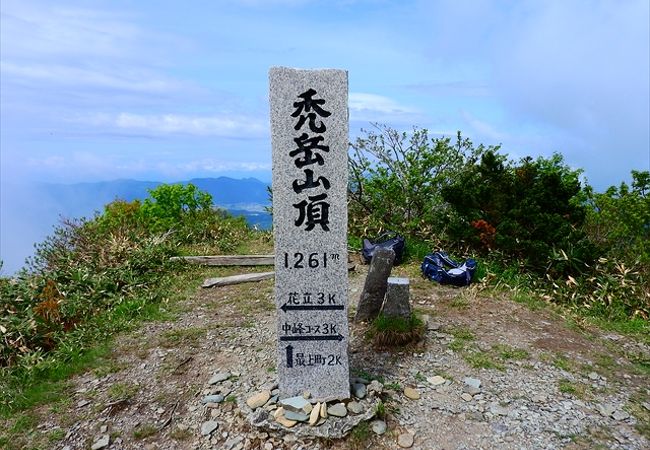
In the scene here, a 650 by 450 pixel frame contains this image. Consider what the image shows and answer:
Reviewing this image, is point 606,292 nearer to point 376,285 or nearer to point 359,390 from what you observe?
point 376,285

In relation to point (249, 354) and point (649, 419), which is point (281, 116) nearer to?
point (249, 354)

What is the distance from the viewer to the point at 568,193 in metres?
9.41

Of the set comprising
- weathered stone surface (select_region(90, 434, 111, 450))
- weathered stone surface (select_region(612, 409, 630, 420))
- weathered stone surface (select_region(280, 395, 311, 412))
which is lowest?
weathered stone surface (select_region(90, 434, 111, 450))

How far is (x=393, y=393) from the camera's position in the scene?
5168 mm

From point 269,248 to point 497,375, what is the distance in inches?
267

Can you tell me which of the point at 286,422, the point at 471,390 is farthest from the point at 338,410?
the point at 471,390

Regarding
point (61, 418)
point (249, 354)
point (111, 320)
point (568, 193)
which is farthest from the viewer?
point (568, 193)

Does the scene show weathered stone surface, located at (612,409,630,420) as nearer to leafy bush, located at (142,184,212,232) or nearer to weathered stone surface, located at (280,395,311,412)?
weathered stone surface, located at (280,395,311,412)

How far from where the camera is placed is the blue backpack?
27.0ft

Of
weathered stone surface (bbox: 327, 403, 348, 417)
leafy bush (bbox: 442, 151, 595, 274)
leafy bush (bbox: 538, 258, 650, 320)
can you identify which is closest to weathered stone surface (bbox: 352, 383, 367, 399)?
weathered stone surface (bbox: 327, 403, 348, 417)

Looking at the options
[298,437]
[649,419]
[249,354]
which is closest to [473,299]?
[649,419]

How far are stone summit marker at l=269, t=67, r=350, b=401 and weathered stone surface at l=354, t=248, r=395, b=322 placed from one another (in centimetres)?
186

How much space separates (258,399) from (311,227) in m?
1.79

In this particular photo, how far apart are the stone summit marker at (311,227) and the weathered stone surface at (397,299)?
4.57ft
